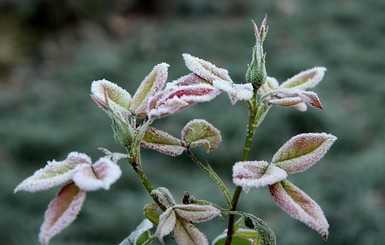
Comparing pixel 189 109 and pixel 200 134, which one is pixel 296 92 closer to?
pixel 200 134

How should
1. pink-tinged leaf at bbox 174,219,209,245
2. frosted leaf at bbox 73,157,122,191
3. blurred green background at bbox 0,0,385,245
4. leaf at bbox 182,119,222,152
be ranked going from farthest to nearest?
blurred green background at bbox 0,0,385,245 < leaf at bbox 182,119,222,152 < pink-tinged leaf at bbox 174,219,209,245 < frosted leaf at bbox 73,157,122,191

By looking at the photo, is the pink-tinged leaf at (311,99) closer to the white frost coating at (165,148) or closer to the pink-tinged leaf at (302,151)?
the pink-tinged leaf at (302,151)

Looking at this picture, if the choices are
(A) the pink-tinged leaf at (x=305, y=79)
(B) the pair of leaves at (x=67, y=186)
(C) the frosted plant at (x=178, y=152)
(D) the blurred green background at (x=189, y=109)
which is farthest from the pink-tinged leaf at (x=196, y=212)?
(D) the blurred green background at (x=189, y=109)

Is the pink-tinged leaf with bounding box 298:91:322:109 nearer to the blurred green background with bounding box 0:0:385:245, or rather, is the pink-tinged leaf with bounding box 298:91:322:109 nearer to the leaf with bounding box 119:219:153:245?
the leaf with bounding box 119:219:153:245

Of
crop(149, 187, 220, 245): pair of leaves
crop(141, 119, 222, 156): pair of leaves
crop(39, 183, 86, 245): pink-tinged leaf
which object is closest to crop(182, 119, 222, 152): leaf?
crop(141, 119, 222, 156): pair of leaves

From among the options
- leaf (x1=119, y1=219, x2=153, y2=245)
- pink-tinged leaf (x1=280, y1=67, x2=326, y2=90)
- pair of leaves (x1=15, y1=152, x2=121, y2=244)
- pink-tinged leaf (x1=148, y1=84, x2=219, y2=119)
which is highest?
pink-tinged leaf (x1=148, y1=84, x2=219, y2=119)

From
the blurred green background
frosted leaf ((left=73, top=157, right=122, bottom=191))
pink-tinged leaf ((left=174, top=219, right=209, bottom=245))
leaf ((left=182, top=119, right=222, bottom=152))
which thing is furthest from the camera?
the blurred green background

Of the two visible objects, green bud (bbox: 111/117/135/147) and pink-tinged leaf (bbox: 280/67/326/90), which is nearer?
green bud (bbox: 111/117/135/147)

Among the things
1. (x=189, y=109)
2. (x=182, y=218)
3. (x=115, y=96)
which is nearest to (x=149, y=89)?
(x=115, y=96)
